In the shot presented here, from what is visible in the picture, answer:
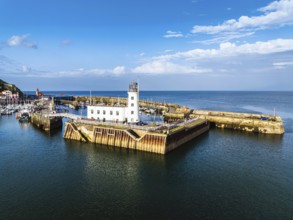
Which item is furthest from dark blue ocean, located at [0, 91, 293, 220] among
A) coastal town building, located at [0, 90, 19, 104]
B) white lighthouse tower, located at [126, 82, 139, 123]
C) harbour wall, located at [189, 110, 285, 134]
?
coastal town building, located at [0, 90, 19, 104]

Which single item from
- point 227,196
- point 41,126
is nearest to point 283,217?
point 227,196

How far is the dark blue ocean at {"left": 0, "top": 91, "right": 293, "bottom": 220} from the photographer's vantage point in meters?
27.0

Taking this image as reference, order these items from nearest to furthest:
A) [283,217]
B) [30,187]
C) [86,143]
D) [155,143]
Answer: [283,217], [30,187], [155,143], [86,143]

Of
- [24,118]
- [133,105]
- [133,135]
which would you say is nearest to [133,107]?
[133,105]

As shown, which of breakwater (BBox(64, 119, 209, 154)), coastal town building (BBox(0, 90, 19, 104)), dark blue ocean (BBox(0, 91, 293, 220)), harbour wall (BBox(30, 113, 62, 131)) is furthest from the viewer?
coastal town building (BBox(0, 90, 19, 104))

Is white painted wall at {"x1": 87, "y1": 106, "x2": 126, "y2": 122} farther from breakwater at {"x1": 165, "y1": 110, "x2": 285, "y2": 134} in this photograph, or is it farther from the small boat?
the small boat

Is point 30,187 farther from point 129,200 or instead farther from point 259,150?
point 259,150

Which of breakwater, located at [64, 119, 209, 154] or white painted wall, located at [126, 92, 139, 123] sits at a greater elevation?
white painted wall, located at [126, 92, 139, 123]

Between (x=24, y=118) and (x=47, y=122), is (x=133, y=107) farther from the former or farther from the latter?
(x=24, y=118)

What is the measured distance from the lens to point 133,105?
58156 millimetres

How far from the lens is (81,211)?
26750 mm

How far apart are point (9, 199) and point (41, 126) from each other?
168ft

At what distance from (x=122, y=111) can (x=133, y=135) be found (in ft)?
35.8

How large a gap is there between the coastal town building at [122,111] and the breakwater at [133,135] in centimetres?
497
